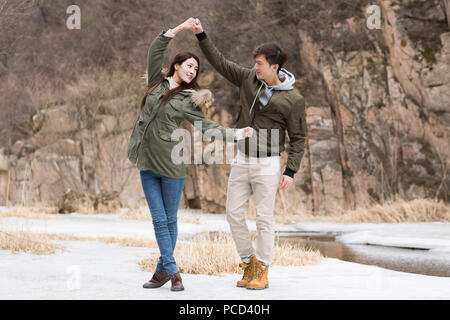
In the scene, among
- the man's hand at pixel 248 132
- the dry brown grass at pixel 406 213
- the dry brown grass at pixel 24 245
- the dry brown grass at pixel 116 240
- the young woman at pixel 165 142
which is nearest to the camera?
the man's hand at pixel 248 132

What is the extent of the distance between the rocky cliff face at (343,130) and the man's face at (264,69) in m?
7.60

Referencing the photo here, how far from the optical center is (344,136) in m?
14.8

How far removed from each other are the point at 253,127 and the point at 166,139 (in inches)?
25.8

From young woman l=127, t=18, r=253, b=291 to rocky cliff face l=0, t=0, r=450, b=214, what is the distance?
794 cm

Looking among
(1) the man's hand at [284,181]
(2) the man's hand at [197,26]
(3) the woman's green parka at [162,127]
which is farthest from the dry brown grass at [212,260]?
(2) the man's hand at [197,26]

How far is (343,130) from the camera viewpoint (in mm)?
14844

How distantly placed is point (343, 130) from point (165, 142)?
1108 centimetres

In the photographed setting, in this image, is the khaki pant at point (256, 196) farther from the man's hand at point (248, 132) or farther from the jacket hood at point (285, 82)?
the jacket hood at point (285, 82)

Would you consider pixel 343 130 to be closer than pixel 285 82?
No

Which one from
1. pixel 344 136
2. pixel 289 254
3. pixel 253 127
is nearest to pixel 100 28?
pixel 344 136

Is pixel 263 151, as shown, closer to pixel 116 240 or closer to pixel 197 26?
pixel 197 26

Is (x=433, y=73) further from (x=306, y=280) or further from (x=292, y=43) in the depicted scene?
(x=306, y=280)

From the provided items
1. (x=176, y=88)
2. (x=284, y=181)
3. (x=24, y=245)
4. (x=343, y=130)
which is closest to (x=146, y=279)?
(x=284, y=181)

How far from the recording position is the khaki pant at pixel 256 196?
4.48m
